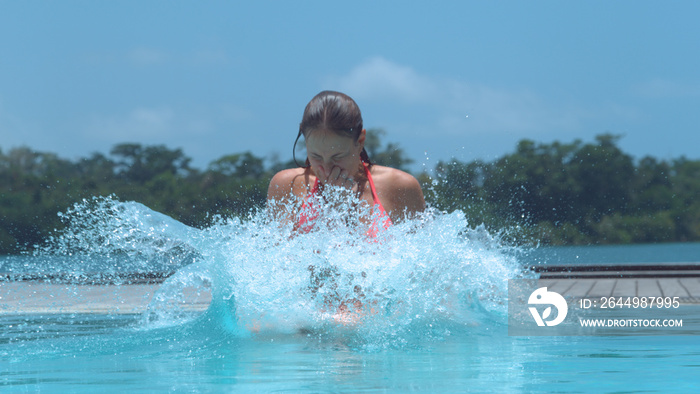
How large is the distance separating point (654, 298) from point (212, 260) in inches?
156

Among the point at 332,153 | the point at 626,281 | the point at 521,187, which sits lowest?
the point at 626,281

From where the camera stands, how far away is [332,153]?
3.36 metres

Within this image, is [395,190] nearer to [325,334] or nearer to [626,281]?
[325,334]

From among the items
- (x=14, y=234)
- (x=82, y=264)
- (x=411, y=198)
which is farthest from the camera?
(x=14, y=234)

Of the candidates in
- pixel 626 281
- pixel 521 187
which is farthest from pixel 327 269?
pixel 521 187

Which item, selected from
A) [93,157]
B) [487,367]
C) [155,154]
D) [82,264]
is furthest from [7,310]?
[155,154]

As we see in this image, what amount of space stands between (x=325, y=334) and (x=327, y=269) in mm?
297

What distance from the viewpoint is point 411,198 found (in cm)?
377

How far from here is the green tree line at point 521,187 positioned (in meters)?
36.8

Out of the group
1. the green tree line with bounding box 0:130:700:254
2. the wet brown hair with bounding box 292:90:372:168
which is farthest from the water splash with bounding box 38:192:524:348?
the green tree line with bounding box 0:130:700:254

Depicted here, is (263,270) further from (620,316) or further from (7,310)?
(7,310)

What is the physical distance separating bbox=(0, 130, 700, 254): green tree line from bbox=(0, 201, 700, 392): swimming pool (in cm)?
2705

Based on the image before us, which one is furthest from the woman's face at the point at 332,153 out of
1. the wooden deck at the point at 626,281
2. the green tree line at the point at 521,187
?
the green tree line at the point at 521,187

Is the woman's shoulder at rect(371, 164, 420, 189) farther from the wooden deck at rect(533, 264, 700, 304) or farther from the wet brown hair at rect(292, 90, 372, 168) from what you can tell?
the wooden deck at rect(533, 264, 700, 304)
